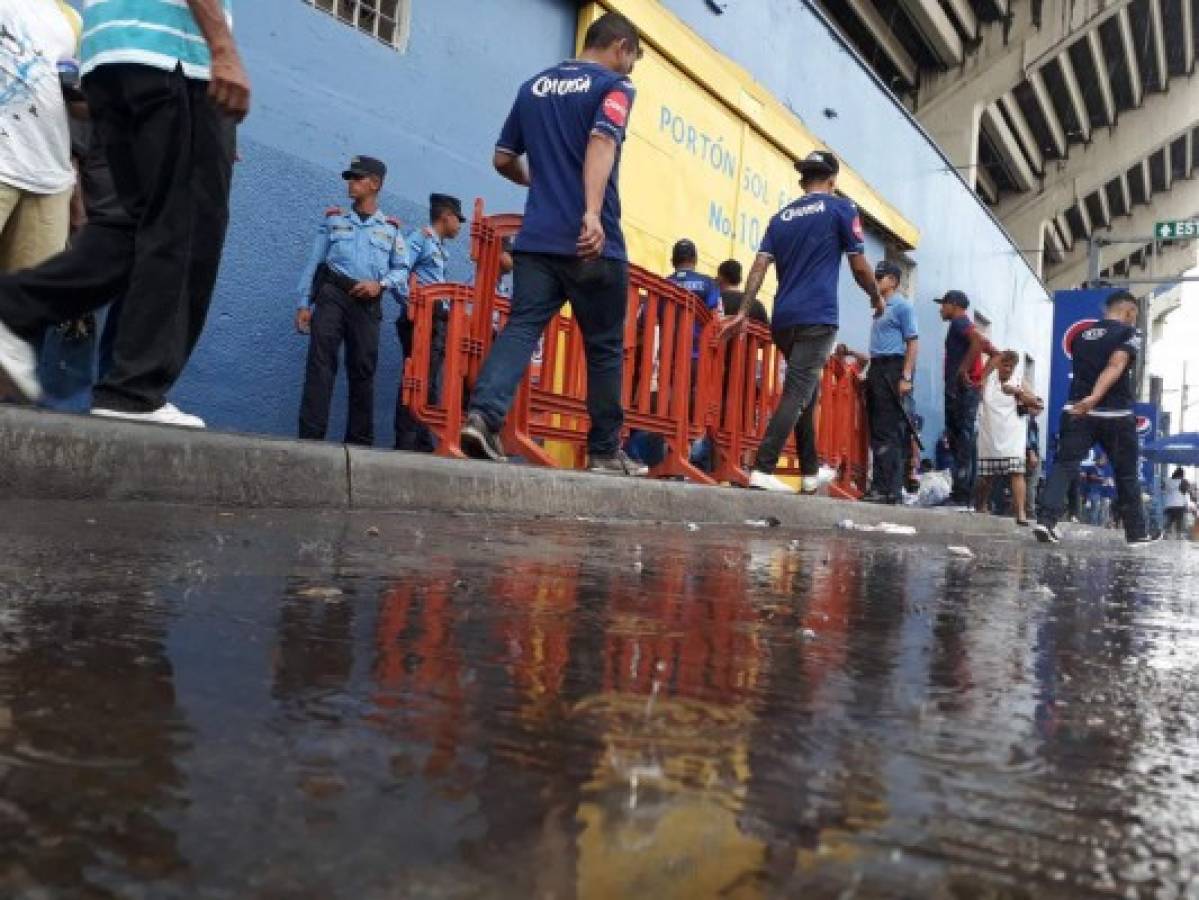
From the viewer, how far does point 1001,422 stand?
30.8 feet

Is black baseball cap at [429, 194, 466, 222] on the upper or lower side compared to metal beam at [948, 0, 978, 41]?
lower

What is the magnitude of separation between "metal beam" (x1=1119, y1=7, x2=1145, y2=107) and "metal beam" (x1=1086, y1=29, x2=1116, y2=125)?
1.15 ft

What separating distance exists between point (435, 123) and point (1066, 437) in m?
4.72

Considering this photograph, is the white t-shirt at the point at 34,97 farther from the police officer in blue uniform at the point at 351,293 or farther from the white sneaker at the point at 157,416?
the police officer in blue uniform at the point at 351,293

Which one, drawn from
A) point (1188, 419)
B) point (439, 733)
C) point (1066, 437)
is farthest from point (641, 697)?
point (1188, 419)

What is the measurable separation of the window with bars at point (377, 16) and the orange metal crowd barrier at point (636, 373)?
1.78 meters

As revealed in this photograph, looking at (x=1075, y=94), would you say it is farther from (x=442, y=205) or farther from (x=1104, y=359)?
(x=442, y=205)

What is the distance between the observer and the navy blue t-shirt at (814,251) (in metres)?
5.73

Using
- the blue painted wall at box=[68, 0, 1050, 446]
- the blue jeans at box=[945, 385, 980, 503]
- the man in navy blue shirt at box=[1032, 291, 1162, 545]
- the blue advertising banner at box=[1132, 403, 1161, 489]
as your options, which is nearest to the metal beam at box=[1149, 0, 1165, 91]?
the blue advertising banner at box=[1132, 403, 1161, 489]

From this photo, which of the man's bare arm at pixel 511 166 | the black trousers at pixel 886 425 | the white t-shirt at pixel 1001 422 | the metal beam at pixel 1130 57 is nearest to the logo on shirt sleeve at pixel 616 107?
the man's bare arm at pixel 511 166

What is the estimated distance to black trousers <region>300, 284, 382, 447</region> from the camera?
555 centimetres

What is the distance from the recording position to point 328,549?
2.09 metres

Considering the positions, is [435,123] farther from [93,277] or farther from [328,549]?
[328,549]

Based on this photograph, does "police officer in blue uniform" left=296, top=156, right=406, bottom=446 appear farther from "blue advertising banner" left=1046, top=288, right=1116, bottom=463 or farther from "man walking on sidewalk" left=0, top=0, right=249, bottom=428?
"blue advertising banner" left=1046, top=288, right=1116, bottom=463
